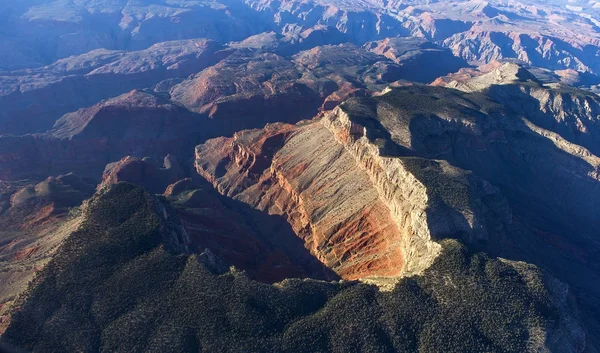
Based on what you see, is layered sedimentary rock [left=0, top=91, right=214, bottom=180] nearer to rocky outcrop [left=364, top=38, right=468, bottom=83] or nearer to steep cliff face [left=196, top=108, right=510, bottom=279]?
steep cliff face [left=196, top=108, right=510, bottom=279]

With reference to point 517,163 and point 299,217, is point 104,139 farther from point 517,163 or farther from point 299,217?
point 517,163

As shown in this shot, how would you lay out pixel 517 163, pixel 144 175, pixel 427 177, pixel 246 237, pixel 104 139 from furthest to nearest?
pixel 104 139 < pixel 517 163 < pixel 144 175 < pixel 246 237 < pixel 427 177

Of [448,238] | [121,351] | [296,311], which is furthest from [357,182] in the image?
[121,351]

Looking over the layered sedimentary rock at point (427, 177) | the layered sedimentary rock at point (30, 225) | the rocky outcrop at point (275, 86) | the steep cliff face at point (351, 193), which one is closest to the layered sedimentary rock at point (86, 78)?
the rocky outcrop at point (275, 86)

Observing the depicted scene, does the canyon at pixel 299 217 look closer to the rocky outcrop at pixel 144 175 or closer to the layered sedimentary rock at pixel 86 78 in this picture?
the rocky outcrop at pixel 144 175

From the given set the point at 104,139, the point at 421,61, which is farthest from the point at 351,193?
the point at 421,61

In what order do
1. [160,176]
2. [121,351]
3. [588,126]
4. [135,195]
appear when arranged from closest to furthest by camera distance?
[121,351]
[135,195]
[160,176]
[588,126]

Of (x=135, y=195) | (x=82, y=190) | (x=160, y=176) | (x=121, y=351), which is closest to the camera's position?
(x=121, y=351)

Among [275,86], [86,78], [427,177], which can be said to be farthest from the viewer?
[86,78]

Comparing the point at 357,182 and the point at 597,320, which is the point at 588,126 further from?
the point at 357,182
